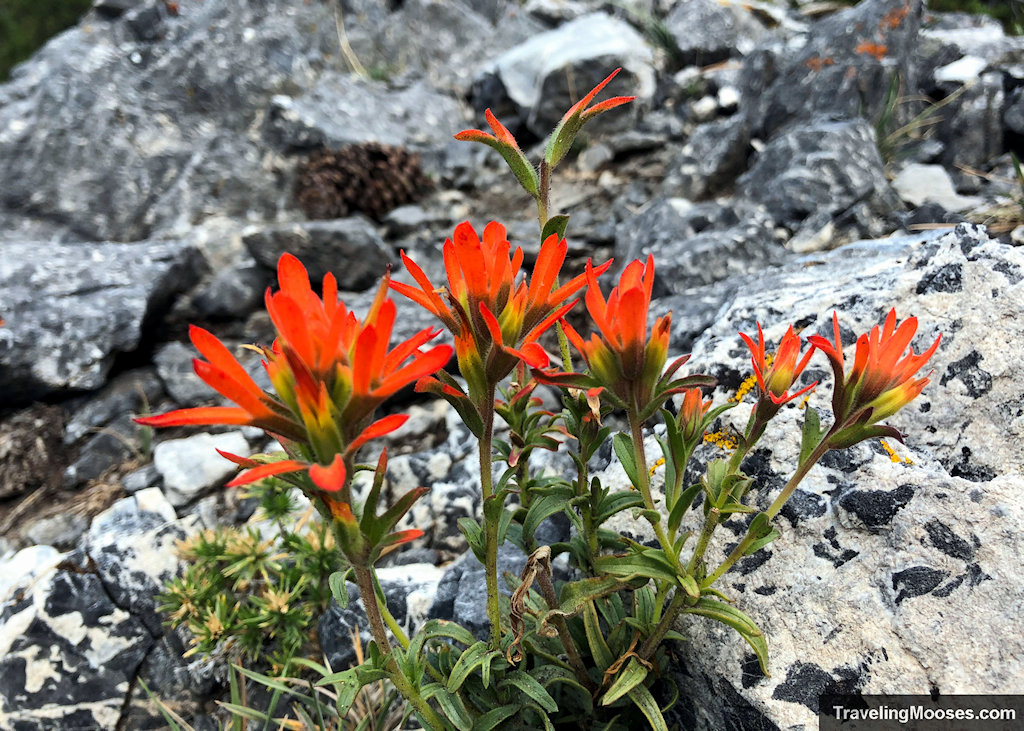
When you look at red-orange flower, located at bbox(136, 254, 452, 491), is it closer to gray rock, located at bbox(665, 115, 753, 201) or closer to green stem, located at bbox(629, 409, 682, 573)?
green stem, located at bbox(629, 409, 682, 573)

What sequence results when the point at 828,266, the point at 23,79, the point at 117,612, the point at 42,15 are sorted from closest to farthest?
the point at 828,266 < the point at 117,612 < the point at 23,79 < the point at 42,15

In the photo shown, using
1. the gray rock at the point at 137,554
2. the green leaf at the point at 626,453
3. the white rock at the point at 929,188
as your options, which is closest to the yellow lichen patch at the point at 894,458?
the green leaf at the point at 626,453

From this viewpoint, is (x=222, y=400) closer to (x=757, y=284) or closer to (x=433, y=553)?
(x=433, y=553)

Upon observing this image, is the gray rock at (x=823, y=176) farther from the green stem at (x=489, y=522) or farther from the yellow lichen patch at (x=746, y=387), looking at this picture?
the green stem at (x=489, y=522)

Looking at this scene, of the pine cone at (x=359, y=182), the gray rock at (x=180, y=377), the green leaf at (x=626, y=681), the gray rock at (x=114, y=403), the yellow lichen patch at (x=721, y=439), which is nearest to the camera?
the green leaf at (x=626, y=681)

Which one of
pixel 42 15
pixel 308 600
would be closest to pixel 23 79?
pixel 308 600
